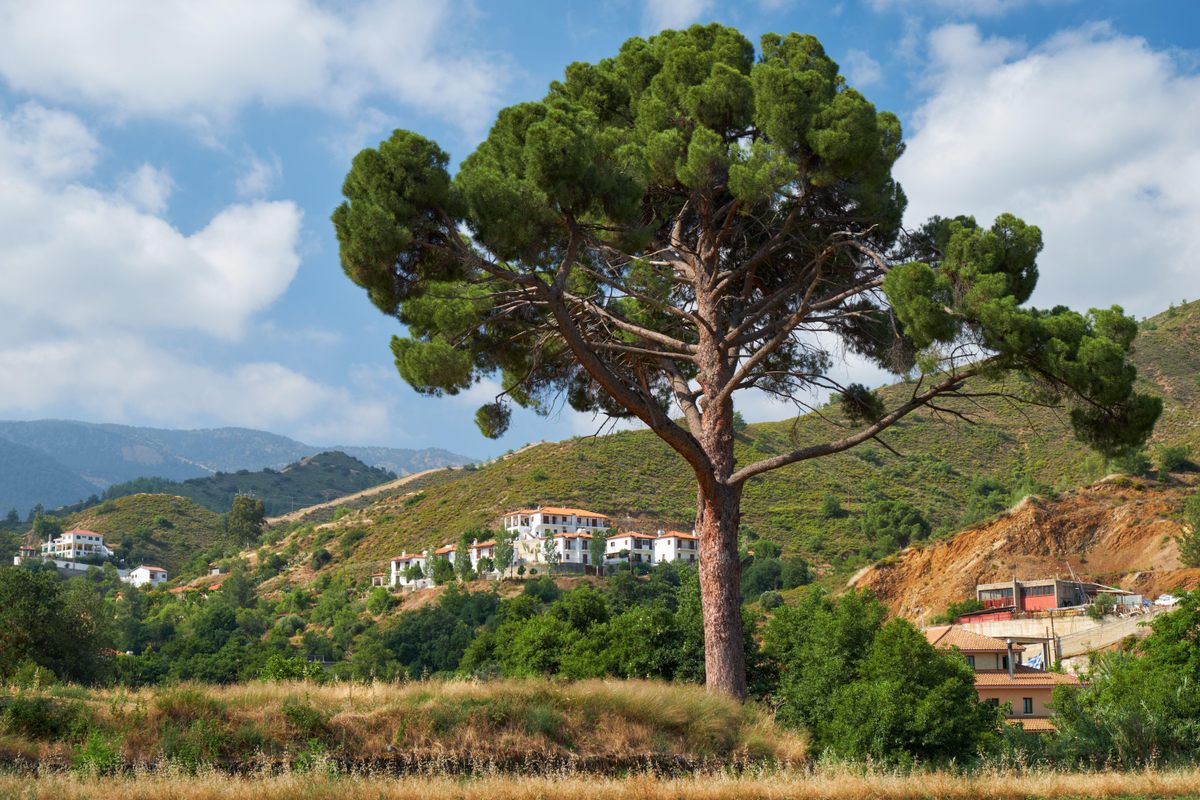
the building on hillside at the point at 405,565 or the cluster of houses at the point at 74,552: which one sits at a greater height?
the cluster of houses at the point at 74,552

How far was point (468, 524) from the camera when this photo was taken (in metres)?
89.6

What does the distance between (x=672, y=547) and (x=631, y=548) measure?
3249mm

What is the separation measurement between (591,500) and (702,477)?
76344mm

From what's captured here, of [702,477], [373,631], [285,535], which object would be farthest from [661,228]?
[285,535]

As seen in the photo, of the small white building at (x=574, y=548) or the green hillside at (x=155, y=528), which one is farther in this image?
Answer: the green hillside at (x=155, y=528)

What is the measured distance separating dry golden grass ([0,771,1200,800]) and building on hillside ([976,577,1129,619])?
40097 mm

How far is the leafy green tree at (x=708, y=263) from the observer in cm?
1099

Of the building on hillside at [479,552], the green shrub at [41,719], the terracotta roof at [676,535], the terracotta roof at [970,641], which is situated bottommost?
the terracotta roof at [970,641]

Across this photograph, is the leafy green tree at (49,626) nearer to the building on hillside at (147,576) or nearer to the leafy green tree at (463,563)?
the leafy green tree at (463,563)

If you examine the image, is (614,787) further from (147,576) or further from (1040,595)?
(147,576)

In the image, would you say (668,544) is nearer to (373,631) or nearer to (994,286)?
(373,631)

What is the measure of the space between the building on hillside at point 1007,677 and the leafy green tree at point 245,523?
90.4m

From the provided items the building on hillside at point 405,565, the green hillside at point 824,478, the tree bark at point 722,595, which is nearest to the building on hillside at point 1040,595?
the green hillside at point 824,478

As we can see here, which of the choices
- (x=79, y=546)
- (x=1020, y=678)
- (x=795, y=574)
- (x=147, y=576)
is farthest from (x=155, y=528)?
(x=1020, y=678)
